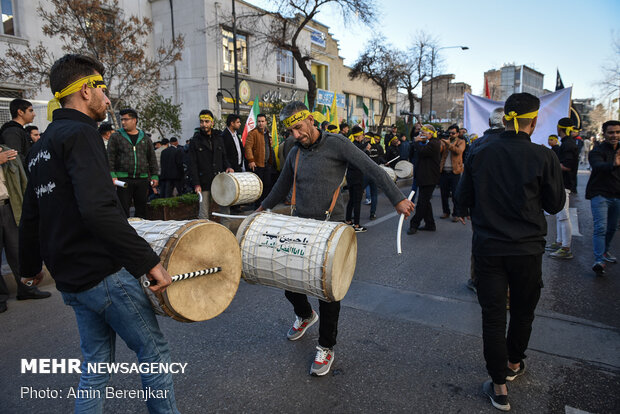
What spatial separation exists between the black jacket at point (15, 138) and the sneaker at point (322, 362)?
472 cm

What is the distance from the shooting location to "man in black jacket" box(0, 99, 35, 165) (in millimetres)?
5191

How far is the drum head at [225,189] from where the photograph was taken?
7156 millimetres

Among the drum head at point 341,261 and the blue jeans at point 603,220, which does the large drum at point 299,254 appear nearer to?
the drum head at point 341,261

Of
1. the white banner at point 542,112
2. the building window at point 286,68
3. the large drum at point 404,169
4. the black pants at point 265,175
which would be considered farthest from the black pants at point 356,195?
the building window at point 286,68

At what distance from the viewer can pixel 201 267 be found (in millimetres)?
2311

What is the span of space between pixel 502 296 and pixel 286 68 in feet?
95.1

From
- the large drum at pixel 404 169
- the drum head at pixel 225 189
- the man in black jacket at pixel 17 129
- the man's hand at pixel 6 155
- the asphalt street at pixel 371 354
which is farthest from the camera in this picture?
the large drum at pixel 404 169

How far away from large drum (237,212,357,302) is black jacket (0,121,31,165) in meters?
4.09

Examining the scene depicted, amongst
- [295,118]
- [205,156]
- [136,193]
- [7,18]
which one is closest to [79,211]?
[295,118]

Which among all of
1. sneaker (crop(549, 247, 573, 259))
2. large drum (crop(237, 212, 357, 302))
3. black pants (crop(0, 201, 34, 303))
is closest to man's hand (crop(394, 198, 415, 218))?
large drum (crop(237, 212, 357, 302))

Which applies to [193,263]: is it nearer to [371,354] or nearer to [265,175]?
[371,354]

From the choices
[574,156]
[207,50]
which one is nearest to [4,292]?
[574,156]

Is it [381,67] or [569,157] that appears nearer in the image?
[569,157]

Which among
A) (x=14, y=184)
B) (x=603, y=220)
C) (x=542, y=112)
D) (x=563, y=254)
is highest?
(x=542, y=112)
